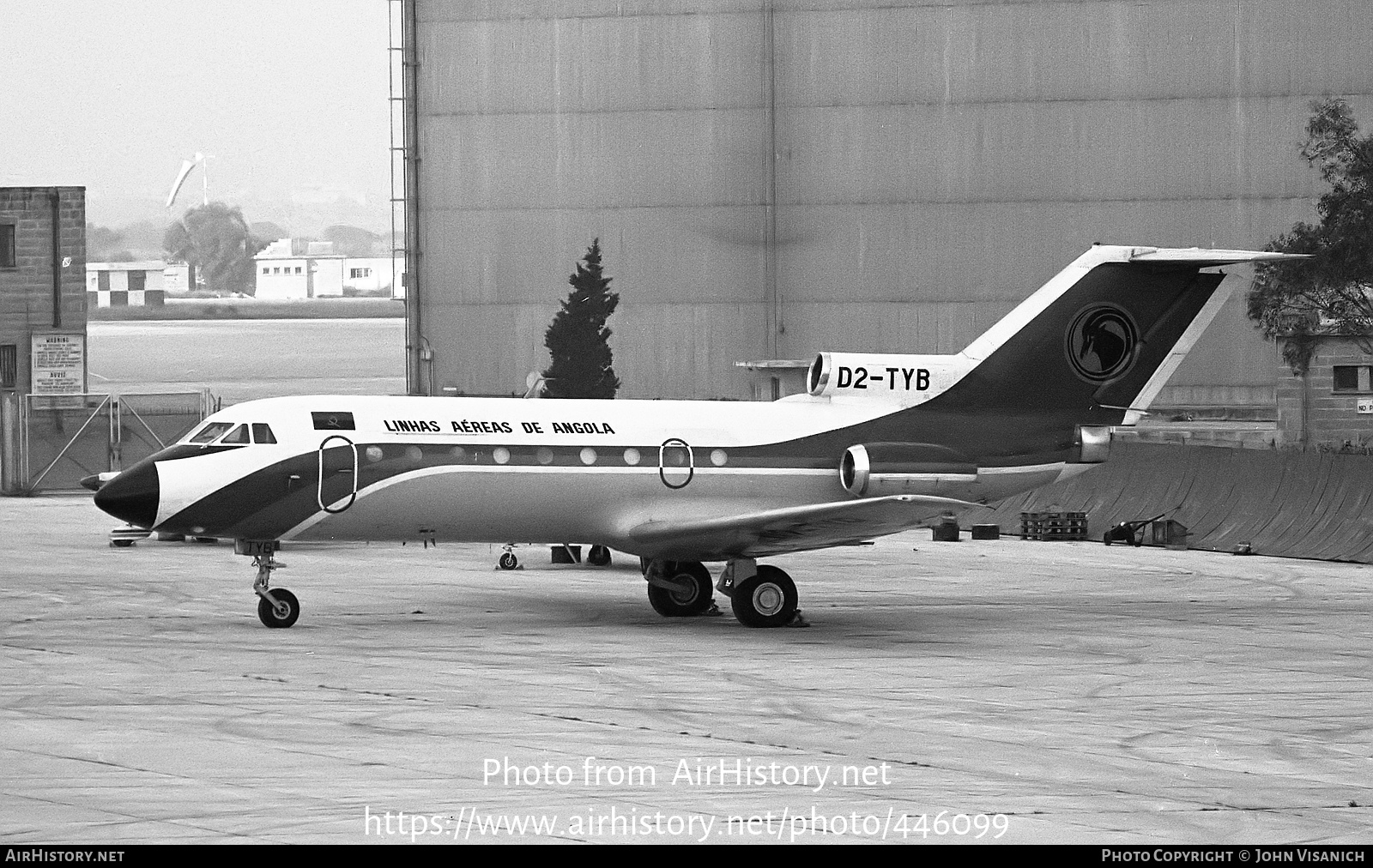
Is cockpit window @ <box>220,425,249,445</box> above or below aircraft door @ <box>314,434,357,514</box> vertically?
above

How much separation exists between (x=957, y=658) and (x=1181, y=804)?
790cm

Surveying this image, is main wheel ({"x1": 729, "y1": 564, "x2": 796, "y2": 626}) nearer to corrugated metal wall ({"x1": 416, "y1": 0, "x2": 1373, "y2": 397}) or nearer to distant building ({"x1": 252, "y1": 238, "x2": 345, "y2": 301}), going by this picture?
corrugated metal wall ({"x1": 416, "y1": 0, "x2": 1373, "y2": 397})

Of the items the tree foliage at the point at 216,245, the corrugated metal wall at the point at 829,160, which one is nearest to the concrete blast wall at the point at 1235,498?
the corrugated metal wall at the point at 829,160

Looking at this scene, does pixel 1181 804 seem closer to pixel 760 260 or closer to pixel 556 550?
pixel 556 550

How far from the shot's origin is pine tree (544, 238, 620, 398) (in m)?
57.2

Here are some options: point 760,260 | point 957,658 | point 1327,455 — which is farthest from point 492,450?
point 760,260

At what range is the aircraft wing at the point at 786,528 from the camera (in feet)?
Result: 72.5

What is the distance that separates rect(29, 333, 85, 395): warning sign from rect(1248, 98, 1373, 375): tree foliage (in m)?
33.5

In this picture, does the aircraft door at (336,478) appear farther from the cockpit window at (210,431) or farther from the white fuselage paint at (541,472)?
the cockpit window at (210,431)

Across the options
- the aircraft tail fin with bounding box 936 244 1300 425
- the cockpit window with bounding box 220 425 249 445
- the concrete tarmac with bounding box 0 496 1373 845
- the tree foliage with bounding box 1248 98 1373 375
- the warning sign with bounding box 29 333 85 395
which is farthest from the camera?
the warning sign with bounding box 29 333 85 395

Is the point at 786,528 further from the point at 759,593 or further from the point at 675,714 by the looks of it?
the point at 675,714

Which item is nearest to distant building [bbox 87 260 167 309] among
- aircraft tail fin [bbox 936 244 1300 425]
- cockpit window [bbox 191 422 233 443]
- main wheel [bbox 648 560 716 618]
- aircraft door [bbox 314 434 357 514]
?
main wheel [bbox 648 560 716 618]

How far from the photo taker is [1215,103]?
62.6 metres

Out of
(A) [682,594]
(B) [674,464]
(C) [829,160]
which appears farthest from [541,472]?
(C) [829,160]
